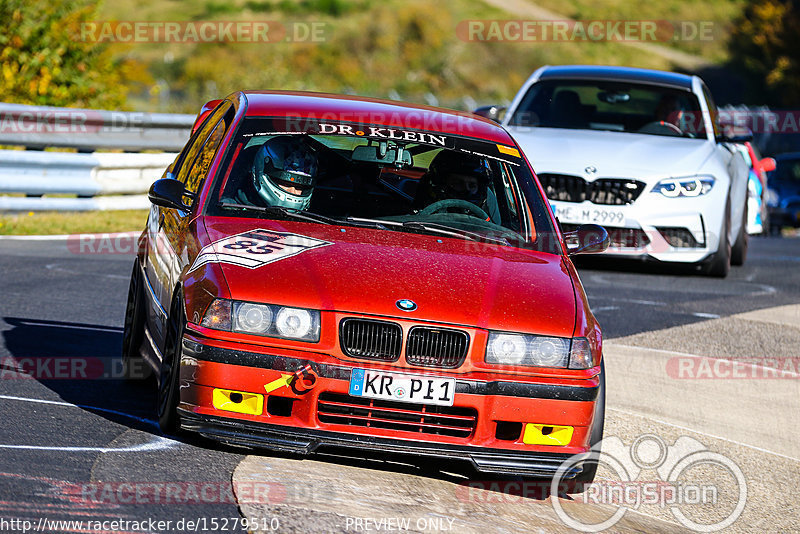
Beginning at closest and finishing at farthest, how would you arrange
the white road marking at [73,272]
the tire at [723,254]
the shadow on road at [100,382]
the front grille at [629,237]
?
the shadow on road at [100,382] → the white road marking at [73,272] → the front grille at [629,237] → the tire at [723,254]

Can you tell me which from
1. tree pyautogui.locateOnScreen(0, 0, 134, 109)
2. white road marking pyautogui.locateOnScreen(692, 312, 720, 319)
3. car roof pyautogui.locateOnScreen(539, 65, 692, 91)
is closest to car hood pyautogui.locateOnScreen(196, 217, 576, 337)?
white road marking pyautogui.locateOnScreen(692, 312, 720, 319)

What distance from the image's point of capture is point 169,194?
6109 millimetres

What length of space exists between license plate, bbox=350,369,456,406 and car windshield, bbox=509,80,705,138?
789 cm

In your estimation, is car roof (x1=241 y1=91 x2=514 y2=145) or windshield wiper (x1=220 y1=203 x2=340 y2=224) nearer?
windshield wiper (x1=220 y1=203 x2=340 y2=224)

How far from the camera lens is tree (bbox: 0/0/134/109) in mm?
17594

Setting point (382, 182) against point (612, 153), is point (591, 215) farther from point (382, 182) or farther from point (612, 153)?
point (382, 182)

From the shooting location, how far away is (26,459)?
5176 mm

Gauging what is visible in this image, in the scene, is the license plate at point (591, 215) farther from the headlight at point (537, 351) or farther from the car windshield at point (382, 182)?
the headlight at point (537, 351)

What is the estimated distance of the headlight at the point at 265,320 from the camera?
516 cm

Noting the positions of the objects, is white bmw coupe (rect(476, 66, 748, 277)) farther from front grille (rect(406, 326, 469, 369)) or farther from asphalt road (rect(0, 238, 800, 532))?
front grille (rect(406, 326, 469, 369))

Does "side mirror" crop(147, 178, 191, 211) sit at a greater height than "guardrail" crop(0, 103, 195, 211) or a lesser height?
greater

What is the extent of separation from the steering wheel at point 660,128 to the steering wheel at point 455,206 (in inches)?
254

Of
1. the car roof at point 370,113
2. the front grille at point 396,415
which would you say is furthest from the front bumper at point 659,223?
the front grille at point 396,415

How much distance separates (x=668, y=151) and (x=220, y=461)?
760 cm
